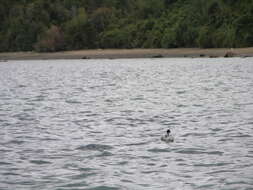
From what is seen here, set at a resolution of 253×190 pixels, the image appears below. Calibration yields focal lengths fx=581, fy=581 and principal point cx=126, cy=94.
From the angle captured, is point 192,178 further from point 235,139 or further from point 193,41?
point 193,41

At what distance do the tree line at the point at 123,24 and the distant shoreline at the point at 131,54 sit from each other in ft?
5.98

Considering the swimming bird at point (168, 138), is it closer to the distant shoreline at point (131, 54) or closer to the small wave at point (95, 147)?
the small wave at point (95, 147)

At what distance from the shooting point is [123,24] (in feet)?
422

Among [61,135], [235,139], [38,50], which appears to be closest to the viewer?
[235,139]

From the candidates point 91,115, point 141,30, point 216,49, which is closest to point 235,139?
point 91,115

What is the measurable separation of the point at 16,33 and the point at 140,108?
121 meters

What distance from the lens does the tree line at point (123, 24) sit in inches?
3925

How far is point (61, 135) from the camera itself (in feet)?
61.4

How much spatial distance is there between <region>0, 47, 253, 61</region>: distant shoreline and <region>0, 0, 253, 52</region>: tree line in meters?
1.82

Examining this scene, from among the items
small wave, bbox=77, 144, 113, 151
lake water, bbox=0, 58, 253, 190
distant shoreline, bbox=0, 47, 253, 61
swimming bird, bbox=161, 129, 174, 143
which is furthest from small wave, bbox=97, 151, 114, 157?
distant shoreline, bbox=0, 47, 253, 61

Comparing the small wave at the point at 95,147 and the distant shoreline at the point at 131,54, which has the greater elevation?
the small wave at the point at 95,147

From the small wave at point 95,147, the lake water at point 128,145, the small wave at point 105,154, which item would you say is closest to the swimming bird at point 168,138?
the lake water at point 128,145

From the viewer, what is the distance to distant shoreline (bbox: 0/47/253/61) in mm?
92800

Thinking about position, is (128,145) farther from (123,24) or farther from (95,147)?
(123,24)
